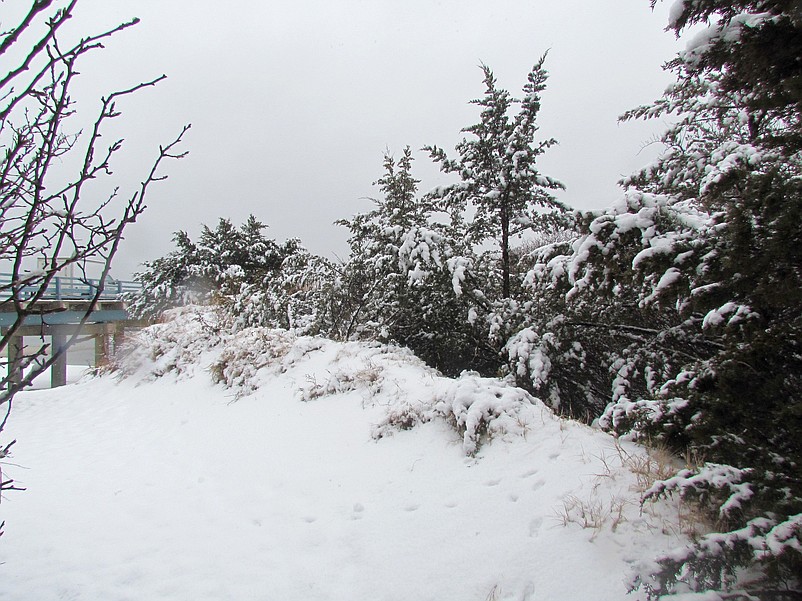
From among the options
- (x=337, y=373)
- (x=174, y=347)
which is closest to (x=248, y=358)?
(x=337, y=373)

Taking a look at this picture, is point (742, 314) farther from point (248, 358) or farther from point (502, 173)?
point (248, 358)

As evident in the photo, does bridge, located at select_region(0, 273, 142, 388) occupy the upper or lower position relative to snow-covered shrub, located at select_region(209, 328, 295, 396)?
upper

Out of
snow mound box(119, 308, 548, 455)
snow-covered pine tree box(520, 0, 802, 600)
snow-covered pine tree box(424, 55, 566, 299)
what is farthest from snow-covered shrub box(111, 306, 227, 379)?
snow-covered pine tree box(520, 0, 802, 600)

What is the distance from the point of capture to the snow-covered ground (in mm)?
2299

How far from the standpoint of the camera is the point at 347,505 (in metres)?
3.25

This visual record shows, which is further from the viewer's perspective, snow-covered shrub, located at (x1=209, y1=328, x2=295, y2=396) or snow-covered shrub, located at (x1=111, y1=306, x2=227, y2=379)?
snow-covered shrub, located at (x1=111, y1=306, x2=227, y2=379)

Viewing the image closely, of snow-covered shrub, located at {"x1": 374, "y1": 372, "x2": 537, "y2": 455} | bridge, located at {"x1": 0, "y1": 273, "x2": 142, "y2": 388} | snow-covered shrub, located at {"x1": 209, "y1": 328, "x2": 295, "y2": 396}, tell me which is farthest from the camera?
bridge, located at {"x1": 0, "y1": 273, "x2": 142, "y2": 388}

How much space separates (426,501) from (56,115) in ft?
9.38

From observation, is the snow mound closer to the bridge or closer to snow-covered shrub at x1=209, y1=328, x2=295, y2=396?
snow-covered shrub at x1=209, y1=328, x2=295, y2=396

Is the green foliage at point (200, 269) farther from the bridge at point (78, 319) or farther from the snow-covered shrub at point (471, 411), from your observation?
the snow-covered shrub at point (471, 411)

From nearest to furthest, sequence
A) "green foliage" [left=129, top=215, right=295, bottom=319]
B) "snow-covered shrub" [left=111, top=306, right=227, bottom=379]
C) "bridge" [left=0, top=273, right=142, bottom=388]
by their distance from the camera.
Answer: "snow-covered shrub" [left=111, top=306, right=227, bottom=379] < "bridge" [left=0, top=273, right=142, bottom=388] < "green foliage" [left=129, top=215, right=295, bottom=319]

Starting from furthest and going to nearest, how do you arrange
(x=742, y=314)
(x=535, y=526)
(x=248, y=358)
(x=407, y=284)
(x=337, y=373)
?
(x=248, y=358) → (x=407, y=284) → (x=337, y=373) → (x=535, y=526) → (x=742, y=314)

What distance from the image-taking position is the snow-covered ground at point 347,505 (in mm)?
2299

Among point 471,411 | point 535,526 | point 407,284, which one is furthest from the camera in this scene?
point 407,284
